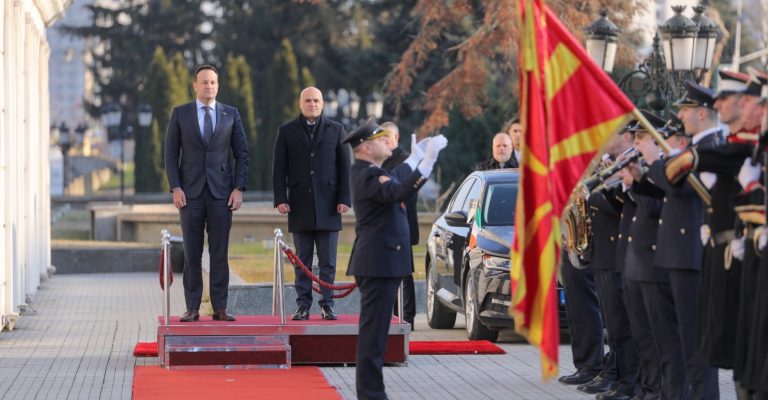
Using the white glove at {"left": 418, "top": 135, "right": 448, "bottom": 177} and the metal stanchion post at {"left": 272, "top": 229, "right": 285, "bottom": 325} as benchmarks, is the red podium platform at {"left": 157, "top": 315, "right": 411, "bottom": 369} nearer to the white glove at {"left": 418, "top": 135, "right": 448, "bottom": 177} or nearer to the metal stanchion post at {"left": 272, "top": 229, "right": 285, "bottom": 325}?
the metal stanchion post at {"left": 272, "top": 229, "right": 285, "bottom": 325}

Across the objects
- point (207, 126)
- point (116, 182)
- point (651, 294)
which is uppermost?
point (207, 126)

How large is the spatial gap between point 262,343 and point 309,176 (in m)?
1.49

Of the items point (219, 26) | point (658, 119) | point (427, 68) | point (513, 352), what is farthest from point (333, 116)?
point (658, 119)

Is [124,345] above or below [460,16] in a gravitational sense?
below

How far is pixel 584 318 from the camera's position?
12.3 meters

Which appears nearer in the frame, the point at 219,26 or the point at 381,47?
the point at 381,47

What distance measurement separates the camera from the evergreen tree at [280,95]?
60688mm

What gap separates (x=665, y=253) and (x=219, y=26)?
6313cm

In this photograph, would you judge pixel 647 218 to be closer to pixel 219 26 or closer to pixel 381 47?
pixel 381 47

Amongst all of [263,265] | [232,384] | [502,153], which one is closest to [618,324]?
[232,384]

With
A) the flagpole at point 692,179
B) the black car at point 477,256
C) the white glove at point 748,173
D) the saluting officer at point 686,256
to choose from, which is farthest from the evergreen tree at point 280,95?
the white glove at point 748,173

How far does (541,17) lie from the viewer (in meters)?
9.05

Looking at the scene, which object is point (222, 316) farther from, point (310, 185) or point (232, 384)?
point (232, 384)

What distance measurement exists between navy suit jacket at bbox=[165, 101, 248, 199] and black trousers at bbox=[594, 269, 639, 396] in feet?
10.7
